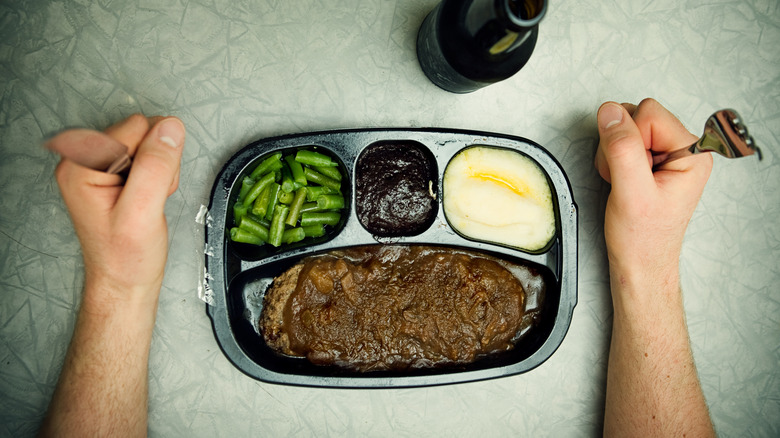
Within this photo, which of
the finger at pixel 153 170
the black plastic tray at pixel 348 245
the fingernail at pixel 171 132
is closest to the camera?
the finger at pixel 153 170

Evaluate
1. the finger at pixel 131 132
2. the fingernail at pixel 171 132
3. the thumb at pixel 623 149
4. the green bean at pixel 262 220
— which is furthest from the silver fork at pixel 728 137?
the finger at pixel 131 132

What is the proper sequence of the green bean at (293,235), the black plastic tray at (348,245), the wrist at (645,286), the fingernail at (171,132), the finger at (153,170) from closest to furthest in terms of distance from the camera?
the finger at (153,170) < the fingernail at (171,132) < the black plastic tray at (348,245) < the green bean at (293,235) < the wrist at (645,286)

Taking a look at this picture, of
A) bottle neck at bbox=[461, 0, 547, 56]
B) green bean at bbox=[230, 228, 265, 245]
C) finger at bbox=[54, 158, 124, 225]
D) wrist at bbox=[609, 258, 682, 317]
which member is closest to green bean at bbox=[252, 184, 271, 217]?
green bean at bbox=[230, 228, 265, 245]

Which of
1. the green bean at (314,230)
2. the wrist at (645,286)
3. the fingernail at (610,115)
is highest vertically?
the fingernail at (610,115)

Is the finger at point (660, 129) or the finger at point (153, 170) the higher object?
the finger at point (660, 129)

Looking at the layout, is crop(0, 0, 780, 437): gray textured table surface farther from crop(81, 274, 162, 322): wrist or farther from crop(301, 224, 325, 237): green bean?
crop(301, 224, 325, 237): green bean

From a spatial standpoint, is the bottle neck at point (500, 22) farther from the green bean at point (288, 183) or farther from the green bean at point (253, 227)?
the green bean at point (253, 227)

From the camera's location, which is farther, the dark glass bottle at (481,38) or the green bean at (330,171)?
A: the green bean at (330,171)
